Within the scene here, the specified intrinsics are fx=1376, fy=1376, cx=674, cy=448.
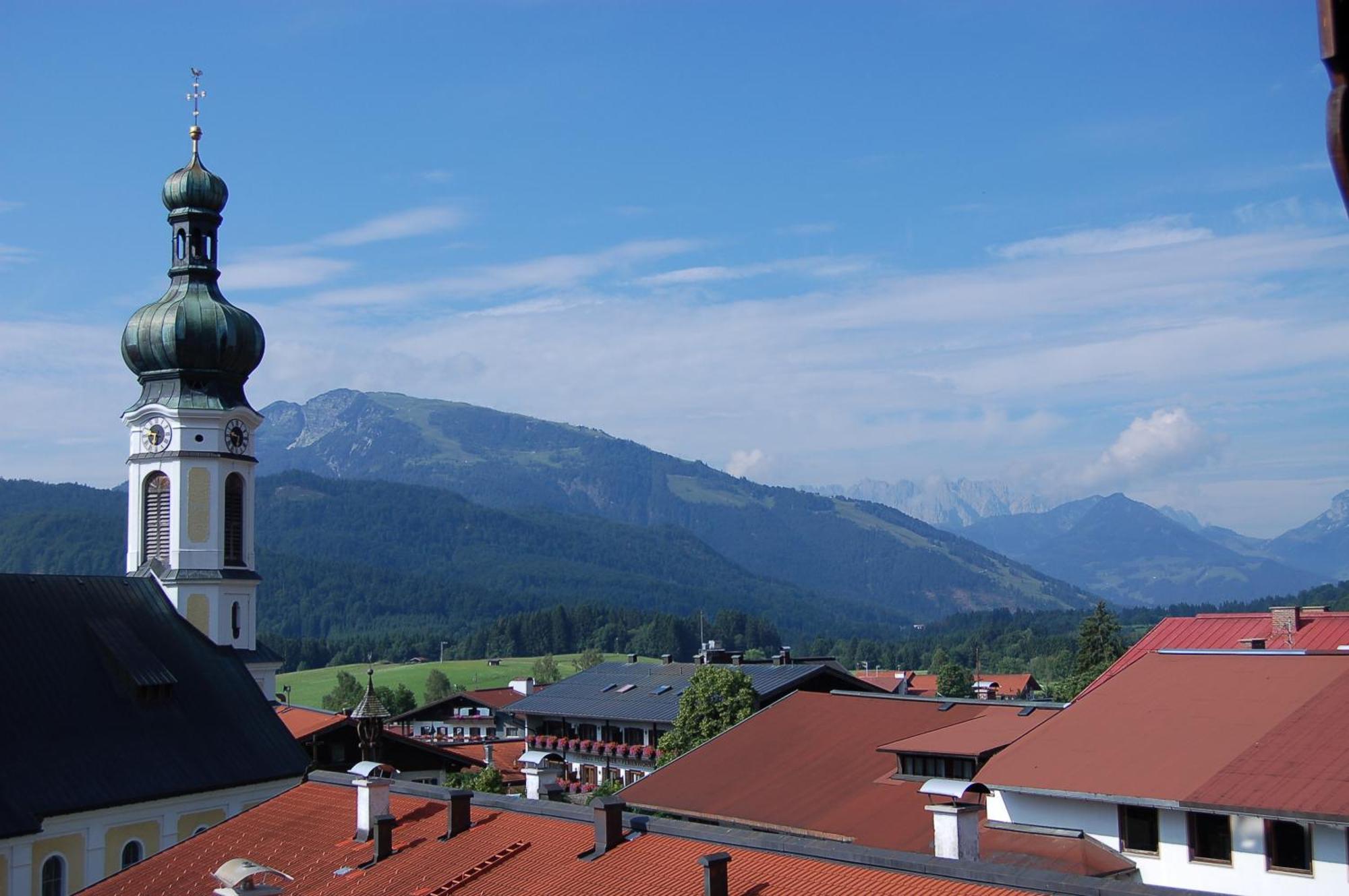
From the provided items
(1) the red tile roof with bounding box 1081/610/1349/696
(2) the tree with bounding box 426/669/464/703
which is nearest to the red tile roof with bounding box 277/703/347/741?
(1) the red tile roof with bounding box 1081/610/1349/696

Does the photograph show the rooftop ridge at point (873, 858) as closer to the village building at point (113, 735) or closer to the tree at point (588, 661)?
the village building at point (113, 735)

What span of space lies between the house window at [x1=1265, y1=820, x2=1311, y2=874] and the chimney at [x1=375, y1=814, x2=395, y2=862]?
14925mm

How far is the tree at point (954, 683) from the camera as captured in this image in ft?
359

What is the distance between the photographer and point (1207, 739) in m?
25.7

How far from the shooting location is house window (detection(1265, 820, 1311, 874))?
2241 cm

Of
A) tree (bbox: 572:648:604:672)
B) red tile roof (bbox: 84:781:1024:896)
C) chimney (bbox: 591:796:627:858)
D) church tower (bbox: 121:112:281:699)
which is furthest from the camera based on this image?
tree (bbox: 572:648:604:672)

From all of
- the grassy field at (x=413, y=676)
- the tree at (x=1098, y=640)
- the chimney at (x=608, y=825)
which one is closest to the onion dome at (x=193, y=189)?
the chimney at (x=608, y=825)

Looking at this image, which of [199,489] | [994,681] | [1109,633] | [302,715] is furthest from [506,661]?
[199,489]

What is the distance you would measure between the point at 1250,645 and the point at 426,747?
102ft

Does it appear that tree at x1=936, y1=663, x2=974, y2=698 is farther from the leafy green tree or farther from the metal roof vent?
the metal roof vent

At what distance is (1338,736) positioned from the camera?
2380cm

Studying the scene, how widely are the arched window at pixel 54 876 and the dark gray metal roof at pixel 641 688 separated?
3065cm

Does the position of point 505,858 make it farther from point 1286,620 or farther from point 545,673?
point 545,673

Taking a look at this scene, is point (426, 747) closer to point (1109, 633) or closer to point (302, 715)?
point (302, 715)
